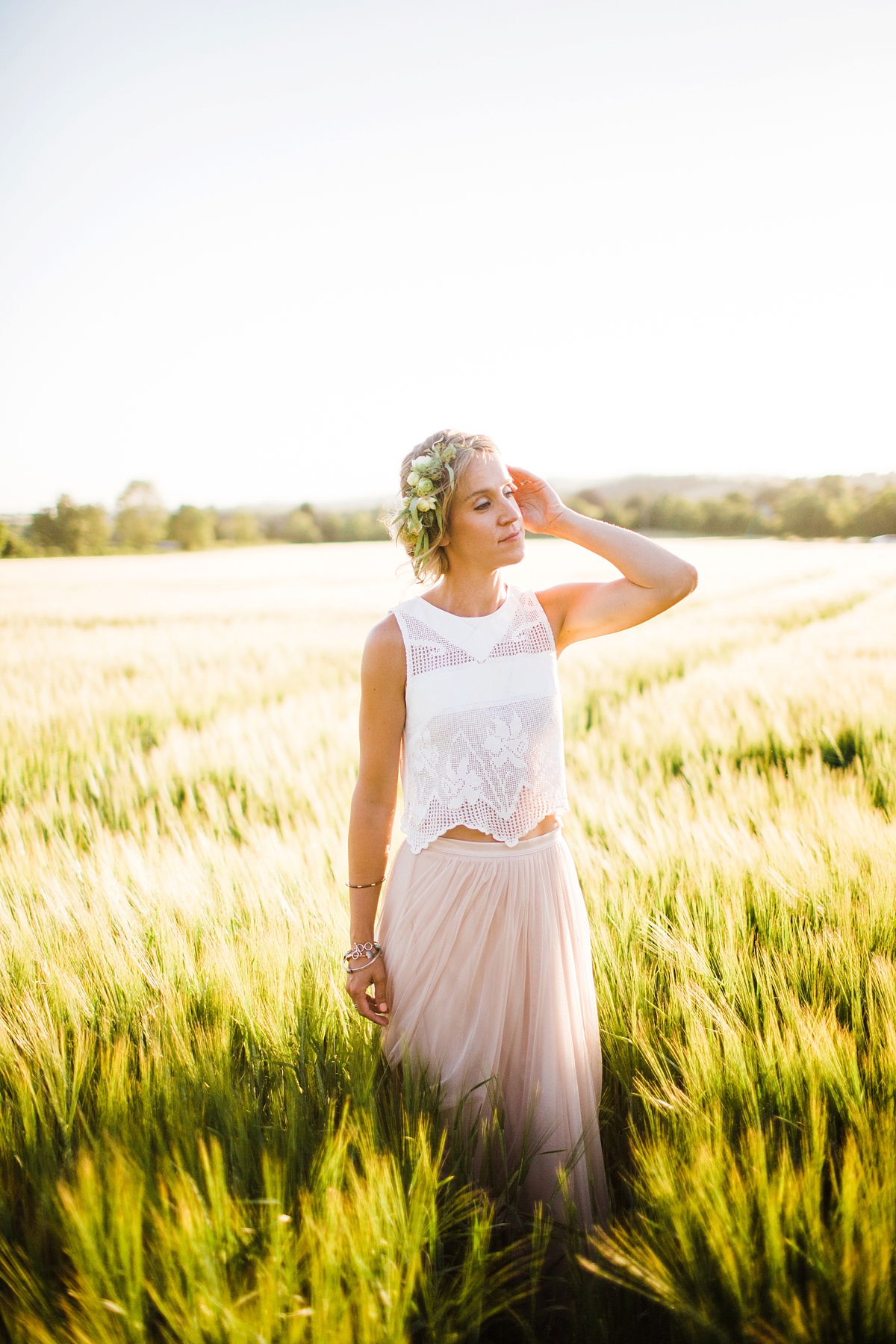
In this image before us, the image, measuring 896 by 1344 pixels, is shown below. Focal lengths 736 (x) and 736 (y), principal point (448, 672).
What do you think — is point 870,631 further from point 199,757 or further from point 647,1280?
point 647,1280

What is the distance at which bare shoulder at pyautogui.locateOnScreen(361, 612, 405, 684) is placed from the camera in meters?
1.55

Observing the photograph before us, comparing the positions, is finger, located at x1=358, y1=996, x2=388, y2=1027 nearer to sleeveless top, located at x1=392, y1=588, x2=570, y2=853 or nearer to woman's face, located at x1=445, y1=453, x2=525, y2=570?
sleeveless top, located at x1=392, y1=588, x2=570, y2=853

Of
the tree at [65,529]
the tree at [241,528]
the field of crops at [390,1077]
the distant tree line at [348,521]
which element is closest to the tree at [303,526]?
the distant tree line at [348,521]

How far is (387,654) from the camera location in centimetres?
155

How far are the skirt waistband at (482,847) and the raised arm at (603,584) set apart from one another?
495 millimetres

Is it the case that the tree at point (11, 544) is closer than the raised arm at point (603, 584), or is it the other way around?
the raised arm at point (603, 584)

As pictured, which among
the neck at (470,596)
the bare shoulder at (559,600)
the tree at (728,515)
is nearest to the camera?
the neck at (470,596)

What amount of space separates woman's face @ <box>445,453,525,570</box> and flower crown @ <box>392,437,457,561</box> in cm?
3

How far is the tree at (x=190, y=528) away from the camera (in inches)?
492

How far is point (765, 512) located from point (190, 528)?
97.3 feet

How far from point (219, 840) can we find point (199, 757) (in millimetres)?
1064

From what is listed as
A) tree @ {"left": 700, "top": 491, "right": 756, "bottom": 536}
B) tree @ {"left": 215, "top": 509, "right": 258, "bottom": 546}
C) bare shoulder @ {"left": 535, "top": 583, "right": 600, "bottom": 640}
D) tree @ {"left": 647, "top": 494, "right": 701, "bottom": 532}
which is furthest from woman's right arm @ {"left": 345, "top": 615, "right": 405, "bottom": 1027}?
tree @ {"left": 647, "top": 494, "right": 701, "bottom": 532}

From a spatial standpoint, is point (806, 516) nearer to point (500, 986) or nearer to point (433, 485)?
point (433, 485)

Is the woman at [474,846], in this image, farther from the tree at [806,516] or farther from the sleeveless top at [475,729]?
the tree at [806,516]
